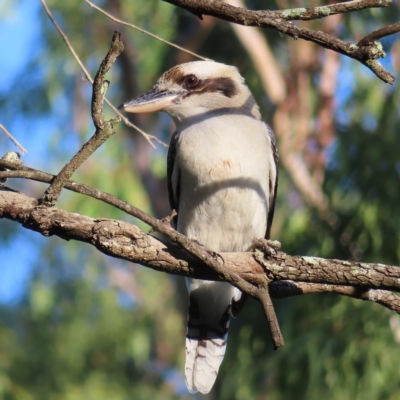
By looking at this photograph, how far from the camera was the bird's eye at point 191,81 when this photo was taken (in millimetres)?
3258

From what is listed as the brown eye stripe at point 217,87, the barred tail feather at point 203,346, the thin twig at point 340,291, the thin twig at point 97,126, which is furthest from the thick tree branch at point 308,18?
the barred tail feather at point 203,346

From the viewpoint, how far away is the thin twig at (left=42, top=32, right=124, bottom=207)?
1.64m

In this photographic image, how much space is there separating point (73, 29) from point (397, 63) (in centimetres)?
370

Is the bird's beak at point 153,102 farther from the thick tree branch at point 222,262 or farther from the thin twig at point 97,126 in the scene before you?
the thin twig at point 97,126

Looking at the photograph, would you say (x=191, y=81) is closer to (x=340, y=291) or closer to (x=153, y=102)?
(x=153, y=102)

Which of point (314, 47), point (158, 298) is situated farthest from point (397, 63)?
point (158, 298)

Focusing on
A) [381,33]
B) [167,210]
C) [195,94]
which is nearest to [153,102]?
[195,94]

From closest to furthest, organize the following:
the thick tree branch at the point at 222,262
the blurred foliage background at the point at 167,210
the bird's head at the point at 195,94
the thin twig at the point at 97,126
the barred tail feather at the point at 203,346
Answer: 1. the thin twig at the point at 97,126
2. the thick tree branch at the point at 222,262
3. the bird's head at the point at 195,94
4. the barred tail feather at the point at 203,346
5. the blurred foliage background at the point at 167,210

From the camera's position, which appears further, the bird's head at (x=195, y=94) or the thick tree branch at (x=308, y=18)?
the bird's head at (x=195, y=94)

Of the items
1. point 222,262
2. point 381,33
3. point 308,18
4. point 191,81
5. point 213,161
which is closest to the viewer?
point 381,33

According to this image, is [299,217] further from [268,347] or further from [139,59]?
[139,59]

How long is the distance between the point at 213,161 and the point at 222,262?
951 millimetres

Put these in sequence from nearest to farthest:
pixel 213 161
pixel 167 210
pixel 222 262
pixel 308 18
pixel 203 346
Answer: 1. pixel 308 18
2. pixel 222 262
3. pixel 213 161
4. pixel 203 346
5. pixel 167 210

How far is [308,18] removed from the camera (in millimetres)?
1828
